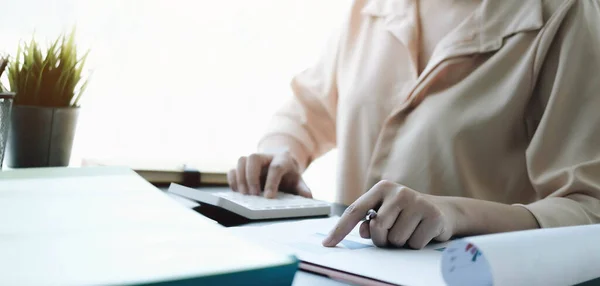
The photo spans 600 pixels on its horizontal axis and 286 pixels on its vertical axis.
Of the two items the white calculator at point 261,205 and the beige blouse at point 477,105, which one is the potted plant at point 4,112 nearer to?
the white calculator at point 261,205

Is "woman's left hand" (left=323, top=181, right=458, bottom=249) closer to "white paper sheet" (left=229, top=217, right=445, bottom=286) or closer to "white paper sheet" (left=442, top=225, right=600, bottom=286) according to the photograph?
"white paper sheet" (left=229, top=217, right=445, bottom=286)

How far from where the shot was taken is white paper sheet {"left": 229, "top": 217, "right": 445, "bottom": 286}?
46cm

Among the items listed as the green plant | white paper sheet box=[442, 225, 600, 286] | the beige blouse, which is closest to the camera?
white paper sheet box=[442, 225, 600, 286]

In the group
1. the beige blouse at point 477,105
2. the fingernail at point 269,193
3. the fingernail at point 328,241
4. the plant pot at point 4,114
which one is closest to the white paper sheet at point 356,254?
the fingernail at point 328,241

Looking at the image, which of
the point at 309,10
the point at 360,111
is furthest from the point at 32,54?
the point at 309,10

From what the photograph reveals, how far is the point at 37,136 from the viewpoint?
37.9 inches

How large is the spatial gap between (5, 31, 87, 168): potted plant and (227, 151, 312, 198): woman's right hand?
0.31 meters

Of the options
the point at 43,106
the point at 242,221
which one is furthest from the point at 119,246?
Result: the point at 43,106

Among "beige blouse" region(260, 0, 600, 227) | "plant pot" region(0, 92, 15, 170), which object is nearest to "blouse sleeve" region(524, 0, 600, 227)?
"beige blouse" region(260, 0, 600, 227)

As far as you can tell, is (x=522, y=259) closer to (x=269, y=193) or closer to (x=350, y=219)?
(x=350, y=219)

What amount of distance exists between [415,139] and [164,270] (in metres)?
0.83

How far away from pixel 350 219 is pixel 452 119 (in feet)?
1.57

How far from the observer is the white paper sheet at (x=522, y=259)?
1.20ft

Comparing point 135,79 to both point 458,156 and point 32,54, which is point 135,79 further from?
point 458,156
